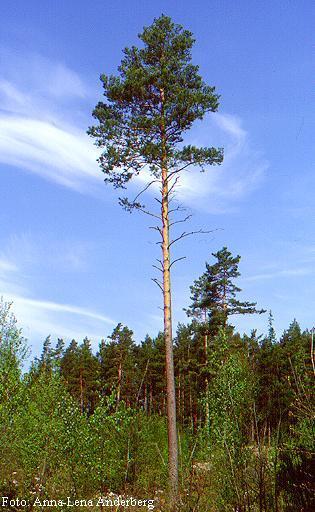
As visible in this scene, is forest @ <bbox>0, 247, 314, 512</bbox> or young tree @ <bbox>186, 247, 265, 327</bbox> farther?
young tree @ <bbox>186, 247, 265, 327</bbox>

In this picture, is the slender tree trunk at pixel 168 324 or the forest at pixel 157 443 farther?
the slender tree trunk at pixel 168 324

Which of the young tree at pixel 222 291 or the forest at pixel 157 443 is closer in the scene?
the forest at pixel 157 443

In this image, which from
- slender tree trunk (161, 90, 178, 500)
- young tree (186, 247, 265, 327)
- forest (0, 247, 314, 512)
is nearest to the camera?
forest (0, 247, 314, 512)

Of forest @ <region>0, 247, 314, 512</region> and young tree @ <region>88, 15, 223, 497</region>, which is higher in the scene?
young tree @ <region>88, 15, 223, 497</region>

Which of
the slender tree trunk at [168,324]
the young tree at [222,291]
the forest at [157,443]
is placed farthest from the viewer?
the young tree at [222,291]

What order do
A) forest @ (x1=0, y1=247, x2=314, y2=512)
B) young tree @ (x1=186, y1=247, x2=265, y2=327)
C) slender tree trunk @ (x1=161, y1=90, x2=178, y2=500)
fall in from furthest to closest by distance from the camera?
1. young tree @ (x1=186, y1=247, x2=265, y2=327)
2. slender tree trunk @ (x1=161, y1=90, x2=178, y2=500)
3. forest @ (x1=0, y1=247, x2=314, y2=512)

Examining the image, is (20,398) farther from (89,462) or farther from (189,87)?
(189,87)

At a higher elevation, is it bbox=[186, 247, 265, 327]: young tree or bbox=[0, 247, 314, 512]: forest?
bbox=[186, 247, 265, 327]: young tree

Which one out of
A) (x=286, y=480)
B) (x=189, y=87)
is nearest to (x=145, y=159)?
(x=189, y=87)

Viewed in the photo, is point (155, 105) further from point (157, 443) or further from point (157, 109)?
point (157, 443)

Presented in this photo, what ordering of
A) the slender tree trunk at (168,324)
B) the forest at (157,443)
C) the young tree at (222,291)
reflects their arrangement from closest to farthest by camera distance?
the forest at (157,443)
the slender tree trunk at (168,324)
the young tree at (222,291)

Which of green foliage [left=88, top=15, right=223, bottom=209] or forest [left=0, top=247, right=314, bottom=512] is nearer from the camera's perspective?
forest [left=0, top=247, right=314, bottom=512]

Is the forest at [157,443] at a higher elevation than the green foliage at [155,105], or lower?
lower

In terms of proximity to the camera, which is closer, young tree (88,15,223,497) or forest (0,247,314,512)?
forest (0,247,314,512)
